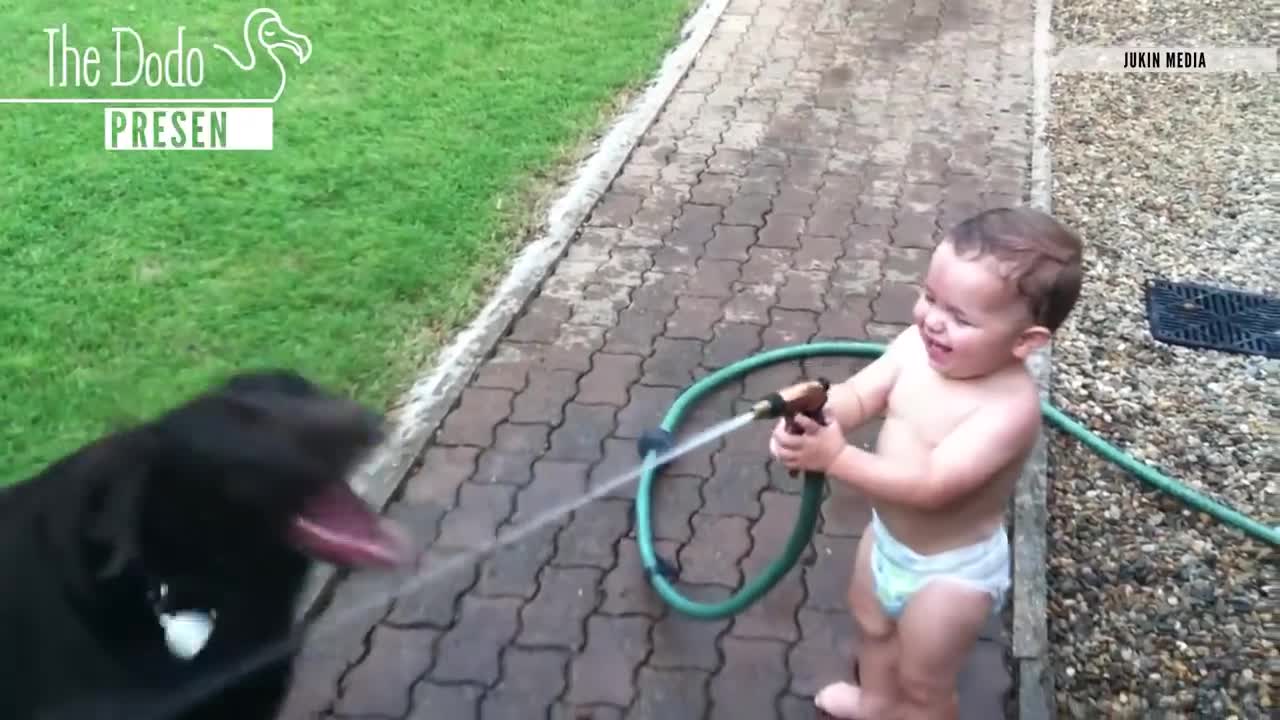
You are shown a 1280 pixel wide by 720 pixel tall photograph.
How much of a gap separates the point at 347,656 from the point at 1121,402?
106 inches

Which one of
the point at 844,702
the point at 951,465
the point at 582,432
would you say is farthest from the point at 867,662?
the point at 582,432

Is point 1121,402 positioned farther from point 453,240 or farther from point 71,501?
point 71,501

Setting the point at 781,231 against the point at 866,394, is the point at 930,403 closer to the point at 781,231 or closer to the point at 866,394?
the point at 866,394

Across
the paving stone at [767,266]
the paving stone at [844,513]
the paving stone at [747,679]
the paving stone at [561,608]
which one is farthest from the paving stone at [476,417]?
the paving stone at [767,266]

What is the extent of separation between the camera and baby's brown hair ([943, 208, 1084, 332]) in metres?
2.44

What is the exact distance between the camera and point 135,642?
79.6 inches

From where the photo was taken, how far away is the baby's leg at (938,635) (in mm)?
2646

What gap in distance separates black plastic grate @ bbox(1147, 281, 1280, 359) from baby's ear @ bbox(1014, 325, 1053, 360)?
2.66 m

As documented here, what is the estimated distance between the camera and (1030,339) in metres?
2.50

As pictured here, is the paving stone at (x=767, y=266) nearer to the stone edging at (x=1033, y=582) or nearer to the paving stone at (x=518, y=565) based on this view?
the stone edging at (x=1033, y=582)

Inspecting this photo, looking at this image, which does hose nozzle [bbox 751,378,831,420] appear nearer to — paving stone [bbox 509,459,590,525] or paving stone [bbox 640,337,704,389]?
paving stone [bbox 509,459,590,525]

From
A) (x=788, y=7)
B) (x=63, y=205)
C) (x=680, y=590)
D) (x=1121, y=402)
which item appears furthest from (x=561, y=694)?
(x=788, y=7)

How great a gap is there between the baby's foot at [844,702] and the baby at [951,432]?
23cm

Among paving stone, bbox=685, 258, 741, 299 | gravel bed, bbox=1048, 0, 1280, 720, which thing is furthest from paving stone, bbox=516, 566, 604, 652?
paving stone, bbox=685, 258, 741, 299
